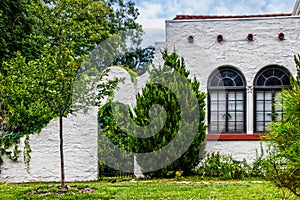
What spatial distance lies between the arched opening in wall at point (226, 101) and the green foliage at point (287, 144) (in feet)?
26.5

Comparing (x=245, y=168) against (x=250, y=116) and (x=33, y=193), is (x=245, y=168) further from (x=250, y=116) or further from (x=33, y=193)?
(x=33, y=193)

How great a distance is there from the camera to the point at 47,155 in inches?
389

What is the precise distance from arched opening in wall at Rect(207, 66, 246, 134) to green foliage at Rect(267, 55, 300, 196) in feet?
26.5

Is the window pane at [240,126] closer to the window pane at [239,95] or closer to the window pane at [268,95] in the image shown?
the window pane at [239,95]

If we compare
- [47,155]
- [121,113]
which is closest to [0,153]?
[47,155]

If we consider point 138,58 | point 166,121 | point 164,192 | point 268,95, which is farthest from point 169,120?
point 138,58

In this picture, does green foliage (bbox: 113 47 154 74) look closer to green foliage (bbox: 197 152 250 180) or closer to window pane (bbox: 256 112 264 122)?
window pane (bbox: 256 112 264 122)

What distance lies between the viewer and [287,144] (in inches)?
110

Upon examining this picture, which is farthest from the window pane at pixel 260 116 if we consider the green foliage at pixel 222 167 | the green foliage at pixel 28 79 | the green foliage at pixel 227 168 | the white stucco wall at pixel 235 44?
the green foliage at pixel 28 79

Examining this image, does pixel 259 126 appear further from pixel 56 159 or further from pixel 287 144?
pixel 287 144

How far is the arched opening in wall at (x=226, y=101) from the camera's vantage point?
36.0 feet

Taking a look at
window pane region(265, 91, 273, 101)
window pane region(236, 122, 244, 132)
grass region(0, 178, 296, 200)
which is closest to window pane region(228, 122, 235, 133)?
window pane region(236, 122, 244, 132)

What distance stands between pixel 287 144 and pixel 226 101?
830 cm

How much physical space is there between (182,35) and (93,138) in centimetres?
368
